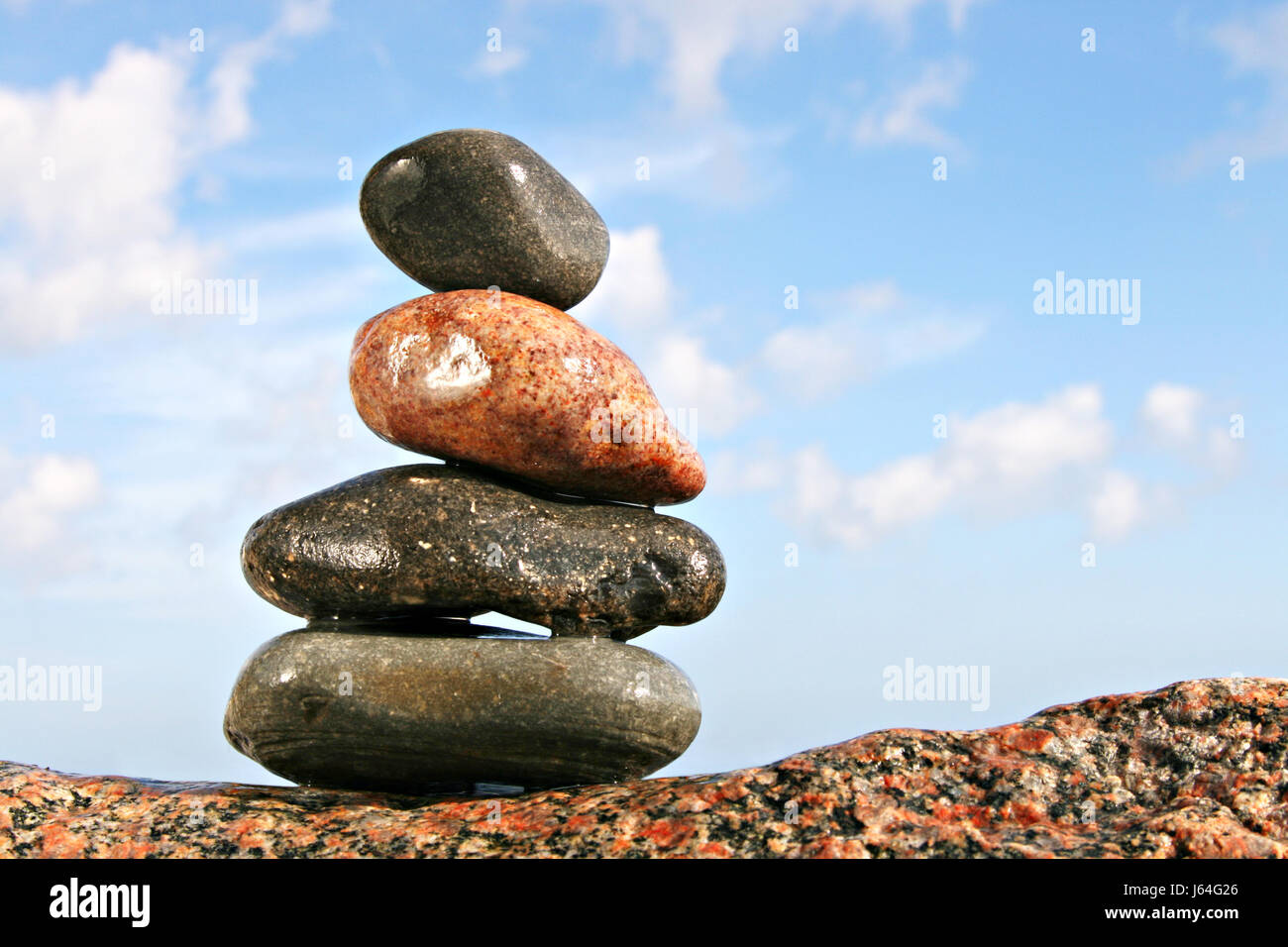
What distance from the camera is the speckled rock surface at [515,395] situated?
25.4 feet

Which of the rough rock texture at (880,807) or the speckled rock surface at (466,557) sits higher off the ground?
the speckled rock surface at (466,557)

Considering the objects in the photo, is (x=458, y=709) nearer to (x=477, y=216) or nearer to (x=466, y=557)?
(x=466, y=557)

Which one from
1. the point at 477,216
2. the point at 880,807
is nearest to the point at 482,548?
the point at 477,216

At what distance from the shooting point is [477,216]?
8.25m

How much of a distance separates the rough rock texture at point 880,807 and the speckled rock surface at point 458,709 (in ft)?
1.51

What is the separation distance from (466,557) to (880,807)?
3137mm

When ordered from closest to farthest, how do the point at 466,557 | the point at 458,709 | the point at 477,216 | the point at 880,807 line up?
the point at 880,807, the point at 458,709, the point at 466,557, the point at 477,216

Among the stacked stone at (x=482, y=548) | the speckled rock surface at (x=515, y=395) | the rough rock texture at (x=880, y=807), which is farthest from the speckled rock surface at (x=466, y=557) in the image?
the rough rock texture at (x=880, y=807)

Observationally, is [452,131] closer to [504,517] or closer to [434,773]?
[504,517]

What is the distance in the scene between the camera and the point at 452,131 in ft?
28.0

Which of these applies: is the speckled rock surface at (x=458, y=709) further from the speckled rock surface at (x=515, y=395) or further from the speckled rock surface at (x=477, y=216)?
the speckled rock surface at (x=477, y=216)
